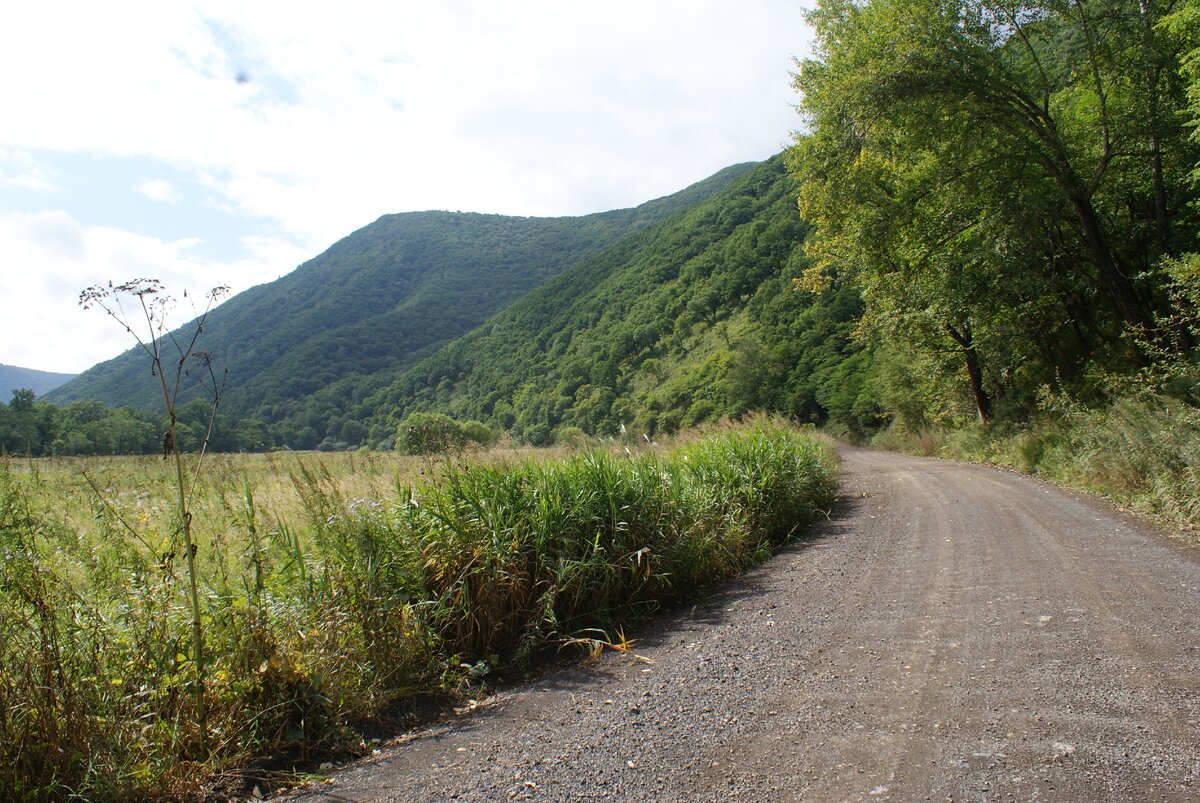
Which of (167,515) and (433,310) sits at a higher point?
(433,310)

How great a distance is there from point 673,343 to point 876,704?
85115mm

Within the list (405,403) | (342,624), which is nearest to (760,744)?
(342,624)

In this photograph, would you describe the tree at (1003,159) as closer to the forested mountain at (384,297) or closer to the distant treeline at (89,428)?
the distant treeline at (89,428)

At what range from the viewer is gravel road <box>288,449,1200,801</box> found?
2854 mm

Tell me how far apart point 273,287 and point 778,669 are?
141 meters

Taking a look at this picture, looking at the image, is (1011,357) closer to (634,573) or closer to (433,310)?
(634,573)

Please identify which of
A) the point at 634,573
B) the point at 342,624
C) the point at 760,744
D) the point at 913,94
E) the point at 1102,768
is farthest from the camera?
the point at 913,94

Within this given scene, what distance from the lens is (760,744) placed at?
10.7 ft

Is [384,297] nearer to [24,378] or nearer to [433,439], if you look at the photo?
[24,378]

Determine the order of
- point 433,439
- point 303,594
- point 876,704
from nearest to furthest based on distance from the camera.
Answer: point 876,704 < point 303,594 < point 433,439

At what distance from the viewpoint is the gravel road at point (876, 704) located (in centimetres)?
285

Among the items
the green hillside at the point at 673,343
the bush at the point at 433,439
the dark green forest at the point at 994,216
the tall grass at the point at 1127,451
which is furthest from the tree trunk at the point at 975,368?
the green hillside at the point at 673,343

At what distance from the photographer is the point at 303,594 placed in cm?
431

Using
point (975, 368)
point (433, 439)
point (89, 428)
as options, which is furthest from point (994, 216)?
point (89, 428)
